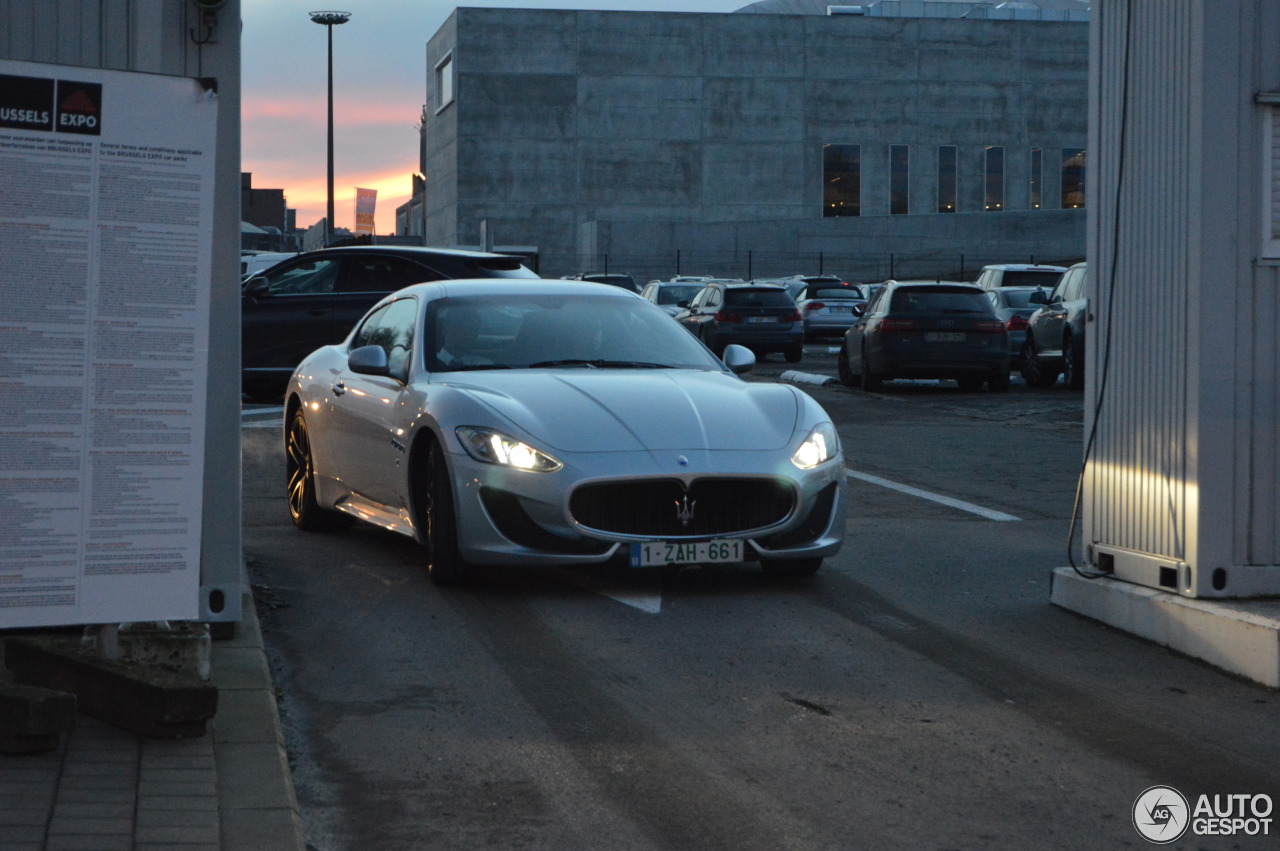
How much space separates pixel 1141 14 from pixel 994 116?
215 ft

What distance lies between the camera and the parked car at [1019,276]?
31.2 metres

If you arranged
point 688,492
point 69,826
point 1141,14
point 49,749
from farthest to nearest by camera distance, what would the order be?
A: point 688,492, point 1141,14, point 49,749, point 69,826

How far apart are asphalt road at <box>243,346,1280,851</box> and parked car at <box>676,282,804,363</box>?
2337cm

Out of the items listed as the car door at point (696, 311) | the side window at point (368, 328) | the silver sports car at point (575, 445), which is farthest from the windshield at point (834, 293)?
the silver sports car at point (575, 445)

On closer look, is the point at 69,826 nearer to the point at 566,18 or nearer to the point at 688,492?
the point at 688,492

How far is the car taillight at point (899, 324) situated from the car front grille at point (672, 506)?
16.3 meters

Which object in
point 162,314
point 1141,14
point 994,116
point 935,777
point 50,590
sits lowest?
point 935,777

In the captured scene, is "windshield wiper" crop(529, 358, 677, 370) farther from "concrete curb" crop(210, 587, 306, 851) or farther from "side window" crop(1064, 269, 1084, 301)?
"side window" crop(1064, 269, 1084, 301)

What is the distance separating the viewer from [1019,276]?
31203 mm

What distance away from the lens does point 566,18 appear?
66.9 meters

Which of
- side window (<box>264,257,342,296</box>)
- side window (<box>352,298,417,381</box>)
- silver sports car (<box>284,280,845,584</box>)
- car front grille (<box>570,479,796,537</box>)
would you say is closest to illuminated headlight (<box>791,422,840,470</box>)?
silver sports car (<box>284,280,845,584</box>)

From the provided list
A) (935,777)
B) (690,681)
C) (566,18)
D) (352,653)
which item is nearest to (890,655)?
(690,681)

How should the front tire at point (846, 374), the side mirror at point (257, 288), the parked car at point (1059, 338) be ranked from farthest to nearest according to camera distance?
the front tire at point (846, 374) → the parked car at point (1059, 338) → the side mirror at point (257, 288)

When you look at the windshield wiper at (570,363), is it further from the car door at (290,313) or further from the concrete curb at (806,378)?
the concrete curb at (806,378)
